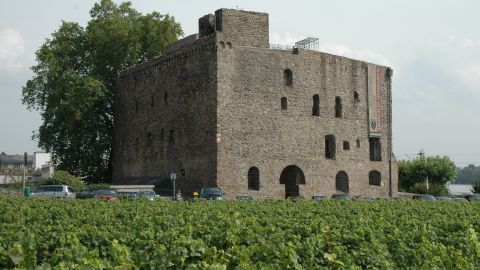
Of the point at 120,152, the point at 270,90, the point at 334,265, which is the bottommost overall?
the point at 334,265

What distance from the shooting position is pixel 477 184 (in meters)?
65.9

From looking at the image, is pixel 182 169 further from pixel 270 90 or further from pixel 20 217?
pixel 20 217

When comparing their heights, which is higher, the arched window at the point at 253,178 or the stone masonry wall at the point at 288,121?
the stone masonry wall at the point at 288,121

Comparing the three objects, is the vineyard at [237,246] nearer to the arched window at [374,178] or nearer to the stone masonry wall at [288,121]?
the stone masonry wall at [288,121]

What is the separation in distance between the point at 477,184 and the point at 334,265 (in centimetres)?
6065

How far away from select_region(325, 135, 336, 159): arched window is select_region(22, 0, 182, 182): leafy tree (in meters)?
15.5

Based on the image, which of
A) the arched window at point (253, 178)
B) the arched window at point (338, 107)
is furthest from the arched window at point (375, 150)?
the arched window at point (253, 178)

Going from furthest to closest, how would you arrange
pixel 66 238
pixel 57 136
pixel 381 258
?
pixel 57 136 → pixel 66 238 → pixel 381 258

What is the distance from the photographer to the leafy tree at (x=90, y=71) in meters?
49.8

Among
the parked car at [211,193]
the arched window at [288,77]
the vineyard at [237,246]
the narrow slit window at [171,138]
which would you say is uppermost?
the arched window at [288,77]

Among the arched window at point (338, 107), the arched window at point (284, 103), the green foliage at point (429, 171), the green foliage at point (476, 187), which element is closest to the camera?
the arched window at point (284, 103)

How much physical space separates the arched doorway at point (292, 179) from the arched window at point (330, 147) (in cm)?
333

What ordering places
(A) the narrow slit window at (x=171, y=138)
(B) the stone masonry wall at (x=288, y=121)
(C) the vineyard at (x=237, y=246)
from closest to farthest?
(C) the vineyard at (x=237, y=246), (B) the stone masonry wall at (x=288, y=121), (A) the narrow slit window at (x=171, y=138)

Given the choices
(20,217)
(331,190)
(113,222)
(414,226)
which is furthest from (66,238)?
(331,190)
